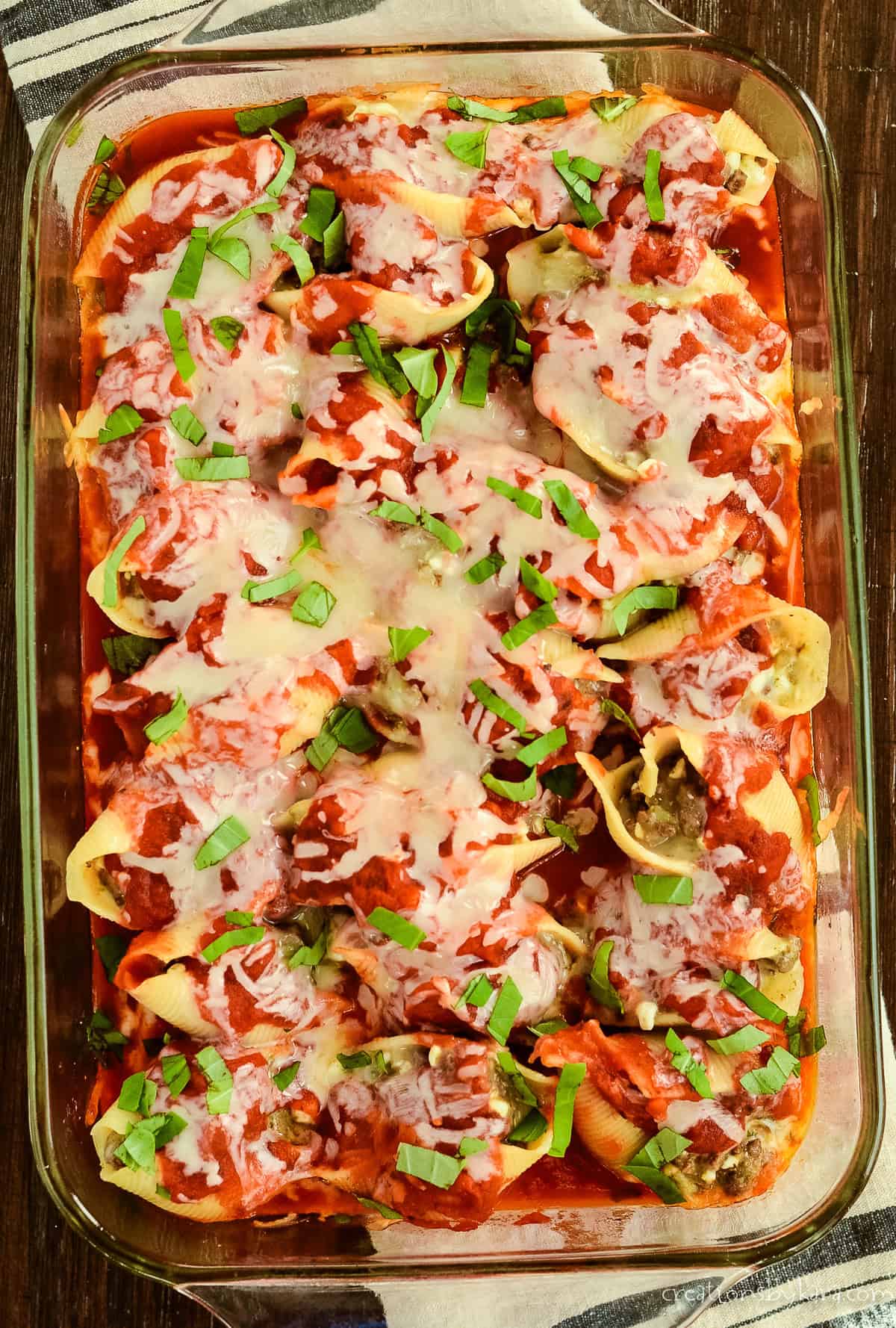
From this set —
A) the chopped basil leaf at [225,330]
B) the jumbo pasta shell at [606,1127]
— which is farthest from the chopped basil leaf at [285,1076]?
the chopped basil leaf at [225,330]

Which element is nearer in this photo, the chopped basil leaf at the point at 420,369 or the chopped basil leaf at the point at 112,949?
the chopped basil leaf at the point at 420,369

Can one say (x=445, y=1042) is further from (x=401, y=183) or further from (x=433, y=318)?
(x=401, y=183)

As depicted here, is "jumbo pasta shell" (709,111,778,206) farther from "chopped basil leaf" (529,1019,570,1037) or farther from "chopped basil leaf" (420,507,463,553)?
"chopped basil leaf" (529,1019,570,1037)

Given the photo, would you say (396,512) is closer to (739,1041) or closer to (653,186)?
(653,186)

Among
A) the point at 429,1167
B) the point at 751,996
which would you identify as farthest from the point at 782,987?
the point at 429,1167

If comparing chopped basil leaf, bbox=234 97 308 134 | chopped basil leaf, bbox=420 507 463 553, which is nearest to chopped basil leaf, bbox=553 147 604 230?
chopped basil leaf, bbox=234 97 308 134

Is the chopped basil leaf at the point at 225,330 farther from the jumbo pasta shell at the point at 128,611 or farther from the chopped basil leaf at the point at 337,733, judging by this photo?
the chopped basil leaf at the point at 337,733

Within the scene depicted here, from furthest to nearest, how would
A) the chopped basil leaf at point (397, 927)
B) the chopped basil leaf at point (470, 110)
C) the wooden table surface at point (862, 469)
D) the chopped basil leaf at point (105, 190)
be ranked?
1. the wooden table surface at point (862, 469)
2. the chopped basil leaf at point (105, 190)
3. the chopped basil leaf at point (470, 110)
4. the chopped basil leaf at point (397, 927)
